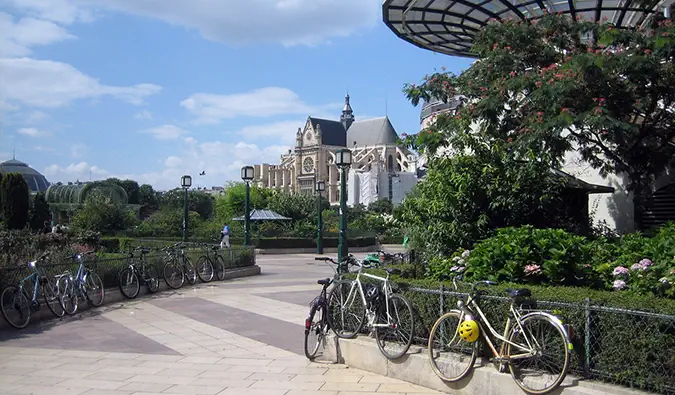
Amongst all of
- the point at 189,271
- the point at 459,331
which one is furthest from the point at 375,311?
the point at 189,271

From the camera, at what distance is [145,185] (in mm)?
109938

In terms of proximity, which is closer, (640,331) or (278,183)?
(640,331)

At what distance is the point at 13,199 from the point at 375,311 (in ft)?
107

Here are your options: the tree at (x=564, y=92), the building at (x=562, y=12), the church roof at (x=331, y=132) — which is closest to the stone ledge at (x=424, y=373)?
the tree at (x=564, y=92)

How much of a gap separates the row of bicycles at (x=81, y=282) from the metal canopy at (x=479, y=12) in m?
8.33

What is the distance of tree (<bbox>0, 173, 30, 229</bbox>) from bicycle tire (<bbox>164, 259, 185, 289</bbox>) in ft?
74.2

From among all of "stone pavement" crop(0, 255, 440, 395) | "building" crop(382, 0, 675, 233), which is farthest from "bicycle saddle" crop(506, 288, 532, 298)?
"building" crop(382, 0, 675, 233)

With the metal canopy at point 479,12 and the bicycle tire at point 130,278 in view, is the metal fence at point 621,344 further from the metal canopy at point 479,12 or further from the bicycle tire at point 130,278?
the metal canopy at point 479,12

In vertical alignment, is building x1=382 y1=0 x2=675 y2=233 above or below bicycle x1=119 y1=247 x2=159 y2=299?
above

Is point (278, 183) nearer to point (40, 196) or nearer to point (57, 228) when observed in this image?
point (40, 196)

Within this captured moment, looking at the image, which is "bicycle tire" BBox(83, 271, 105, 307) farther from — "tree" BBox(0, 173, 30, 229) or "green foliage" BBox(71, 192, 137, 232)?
"tree" BBox(0, 173, 30, 229)

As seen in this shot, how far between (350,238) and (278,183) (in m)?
140

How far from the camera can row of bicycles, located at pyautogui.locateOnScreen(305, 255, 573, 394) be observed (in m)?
5.14

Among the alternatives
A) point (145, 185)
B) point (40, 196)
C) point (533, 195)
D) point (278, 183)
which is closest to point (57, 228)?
point (533, 195)
